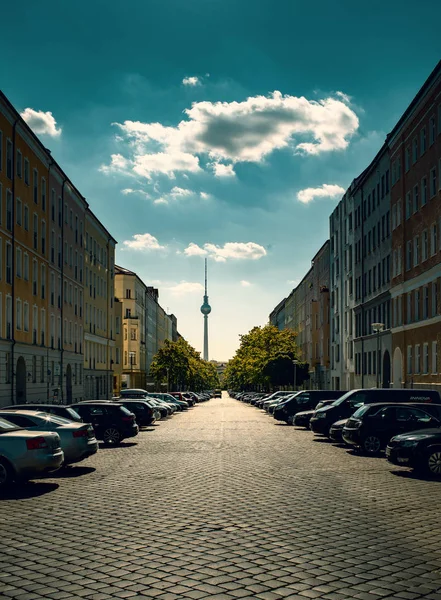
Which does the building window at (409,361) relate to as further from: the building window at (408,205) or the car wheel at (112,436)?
the car wheel at (112,436)

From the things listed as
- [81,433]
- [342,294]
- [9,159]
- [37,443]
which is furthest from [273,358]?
[37,443]

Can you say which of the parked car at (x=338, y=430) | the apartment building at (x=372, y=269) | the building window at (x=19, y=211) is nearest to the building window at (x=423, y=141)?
the apartment building at (x=372, y=269)

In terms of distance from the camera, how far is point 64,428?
710 inches

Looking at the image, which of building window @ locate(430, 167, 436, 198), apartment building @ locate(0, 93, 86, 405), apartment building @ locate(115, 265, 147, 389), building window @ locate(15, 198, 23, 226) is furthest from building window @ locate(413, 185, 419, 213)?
apartment building @ locate(115, 265, 147, 389)

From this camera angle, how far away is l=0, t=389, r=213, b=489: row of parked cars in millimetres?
14634

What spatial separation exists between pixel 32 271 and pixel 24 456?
3718 cm

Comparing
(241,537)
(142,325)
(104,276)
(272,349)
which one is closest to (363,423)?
(241,537)

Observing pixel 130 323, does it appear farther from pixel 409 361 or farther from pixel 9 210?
pixel 409 361

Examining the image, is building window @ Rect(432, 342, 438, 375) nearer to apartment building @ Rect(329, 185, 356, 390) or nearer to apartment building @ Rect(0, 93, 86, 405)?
apartment building @ Rect(0, 93, 86, 405)

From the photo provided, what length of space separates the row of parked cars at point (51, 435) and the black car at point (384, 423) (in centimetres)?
771

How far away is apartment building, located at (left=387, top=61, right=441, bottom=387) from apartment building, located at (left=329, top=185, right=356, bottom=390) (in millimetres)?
19927

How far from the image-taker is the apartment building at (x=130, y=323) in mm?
114438

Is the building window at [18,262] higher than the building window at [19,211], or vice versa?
the building window at [19,211]

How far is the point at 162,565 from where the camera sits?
8.36 meters
